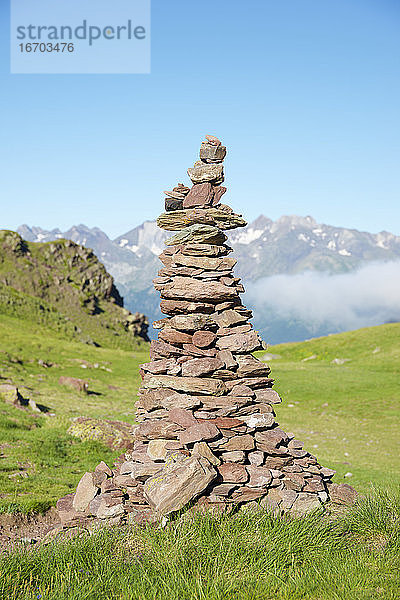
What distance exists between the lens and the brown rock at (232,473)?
36.0 feet

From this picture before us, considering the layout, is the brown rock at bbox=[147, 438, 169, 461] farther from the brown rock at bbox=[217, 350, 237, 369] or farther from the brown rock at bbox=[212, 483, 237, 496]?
the brown rock at bbox=[217, 350, 237, 369]

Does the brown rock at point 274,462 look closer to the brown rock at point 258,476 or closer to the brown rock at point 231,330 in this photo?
the brown rock at point 258,476

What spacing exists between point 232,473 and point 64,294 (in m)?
97.8

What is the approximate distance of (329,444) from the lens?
95.9 ft

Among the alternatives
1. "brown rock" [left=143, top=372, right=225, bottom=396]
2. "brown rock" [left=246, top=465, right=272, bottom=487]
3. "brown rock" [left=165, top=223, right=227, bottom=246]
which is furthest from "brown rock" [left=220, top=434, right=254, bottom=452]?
"brown rock" [left=165, top=223, right=227, bottom=246]

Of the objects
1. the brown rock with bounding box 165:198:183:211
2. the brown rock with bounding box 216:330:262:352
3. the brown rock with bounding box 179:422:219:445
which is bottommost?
the brown rock with bounding box 179:422:219:445

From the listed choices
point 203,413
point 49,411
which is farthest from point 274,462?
point 49,411

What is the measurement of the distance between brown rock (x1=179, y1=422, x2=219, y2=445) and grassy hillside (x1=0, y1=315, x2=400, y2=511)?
6668mm

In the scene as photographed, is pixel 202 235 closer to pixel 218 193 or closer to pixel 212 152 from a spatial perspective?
pixel 218 193

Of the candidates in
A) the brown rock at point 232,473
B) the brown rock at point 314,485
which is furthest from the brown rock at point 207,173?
the brown rock at point 314,485

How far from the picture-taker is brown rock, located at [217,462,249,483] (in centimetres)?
1096

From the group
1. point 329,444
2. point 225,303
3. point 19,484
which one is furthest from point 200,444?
point 329,444

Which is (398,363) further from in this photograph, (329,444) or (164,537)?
(164,537)

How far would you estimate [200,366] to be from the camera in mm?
12180
